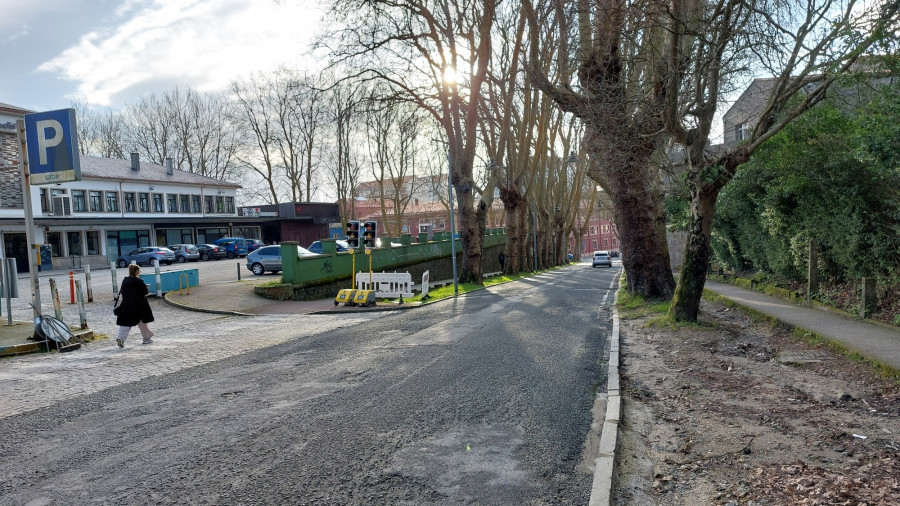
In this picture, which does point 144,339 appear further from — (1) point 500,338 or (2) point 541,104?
(2) point 541,104

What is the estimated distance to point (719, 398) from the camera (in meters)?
6.96

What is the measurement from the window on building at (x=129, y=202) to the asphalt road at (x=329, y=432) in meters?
45.3

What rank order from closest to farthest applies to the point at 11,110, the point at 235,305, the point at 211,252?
the point at 235,305 → the point at 11,110 → the point at 211,252

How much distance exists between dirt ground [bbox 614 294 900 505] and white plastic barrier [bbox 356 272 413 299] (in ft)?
39.0

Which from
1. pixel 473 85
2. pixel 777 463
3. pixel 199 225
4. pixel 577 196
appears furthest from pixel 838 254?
pixel 199 225

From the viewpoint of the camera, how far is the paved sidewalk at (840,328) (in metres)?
8.12

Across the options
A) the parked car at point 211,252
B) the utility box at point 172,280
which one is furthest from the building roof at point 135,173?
the utility box at point 172,280

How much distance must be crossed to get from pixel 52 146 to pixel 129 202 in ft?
133

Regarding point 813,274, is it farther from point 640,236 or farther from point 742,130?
point 742,130

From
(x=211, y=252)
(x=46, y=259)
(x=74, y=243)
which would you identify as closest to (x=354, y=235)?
(x=46, y=259)

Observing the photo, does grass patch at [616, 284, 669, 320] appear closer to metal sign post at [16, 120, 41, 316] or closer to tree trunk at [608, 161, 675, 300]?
tree trunk at [608, 161, 675, 300]

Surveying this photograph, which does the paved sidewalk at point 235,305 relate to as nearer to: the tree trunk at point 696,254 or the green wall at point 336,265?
the green wall at point 336,265

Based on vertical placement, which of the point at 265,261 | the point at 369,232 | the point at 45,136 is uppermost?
the point at 45,136

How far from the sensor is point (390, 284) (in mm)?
21203
